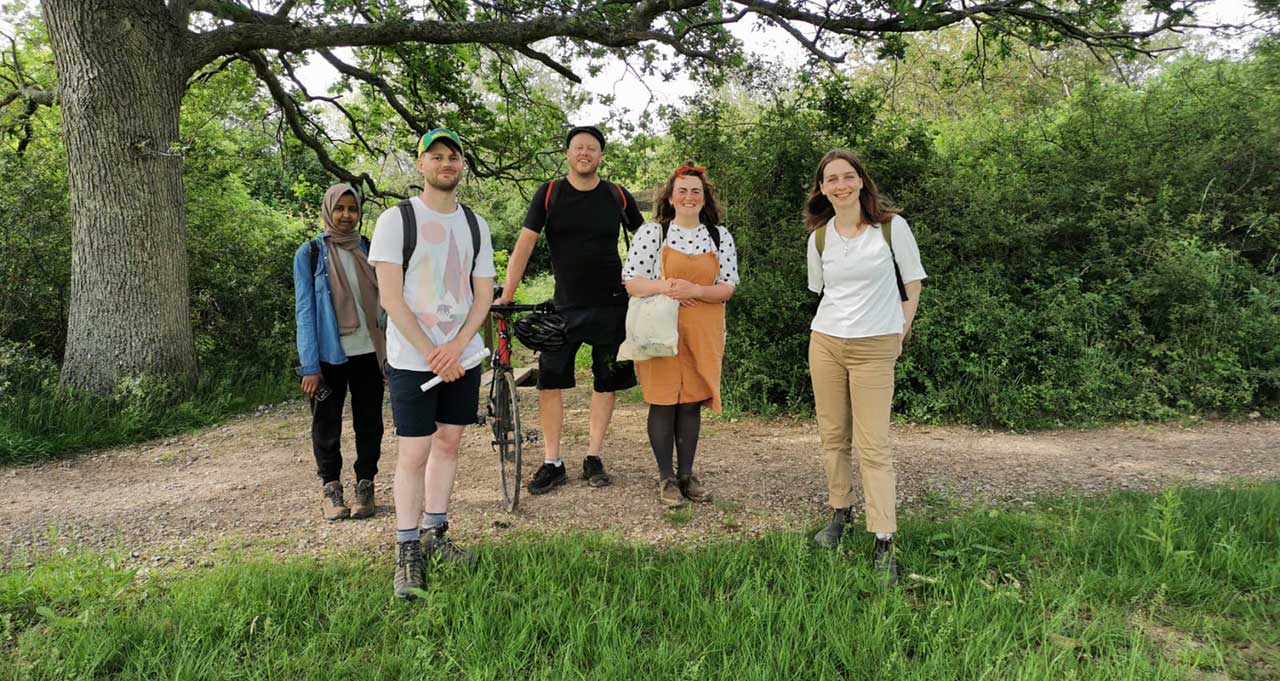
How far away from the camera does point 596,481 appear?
442cm

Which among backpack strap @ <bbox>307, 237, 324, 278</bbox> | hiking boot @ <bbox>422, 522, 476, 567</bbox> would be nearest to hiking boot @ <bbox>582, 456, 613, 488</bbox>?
hiking boot @ <bbox>422, 522, 476, 567</bbox>

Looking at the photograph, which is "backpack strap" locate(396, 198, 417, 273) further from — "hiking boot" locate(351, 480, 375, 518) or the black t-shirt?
"hiking boot" locate(351, 480, 375, 518)

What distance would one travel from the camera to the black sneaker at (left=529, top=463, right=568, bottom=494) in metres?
4.29

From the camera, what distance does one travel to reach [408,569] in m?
2.93

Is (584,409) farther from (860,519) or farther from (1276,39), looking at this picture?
(1276,39)

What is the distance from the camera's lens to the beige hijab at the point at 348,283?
12.5 feet

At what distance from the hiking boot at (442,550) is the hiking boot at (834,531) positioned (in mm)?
1725

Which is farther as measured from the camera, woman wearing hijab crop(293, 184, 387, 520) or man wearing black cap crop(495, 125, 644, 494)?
man wearing black cap crop(495, 125, 644, 494)

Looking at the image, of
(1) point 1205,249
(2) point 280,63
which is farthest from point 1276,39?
(2) point 280,63

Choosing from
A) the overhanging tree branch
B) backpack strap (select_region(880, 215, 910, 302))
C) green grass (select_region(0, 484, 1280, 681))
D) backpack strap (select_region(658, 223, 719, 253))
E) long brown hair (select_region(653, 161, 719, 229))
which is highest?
the overhanging tree branch

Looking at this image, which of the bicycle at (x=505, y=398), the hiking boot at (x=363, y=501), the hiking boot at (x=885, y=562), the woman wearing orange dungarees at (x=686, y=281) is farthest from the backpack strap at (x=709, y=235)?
the hiking boot at (x=363, y=501)

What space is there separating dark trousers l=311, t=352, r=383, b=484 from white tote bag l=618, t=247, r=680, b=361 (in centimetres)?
159

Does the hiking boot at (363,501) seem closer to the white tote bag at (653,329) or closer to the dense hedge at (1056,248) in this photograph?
the white tote bag at (653,329)

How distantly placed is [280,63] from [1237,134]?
40.4ft
